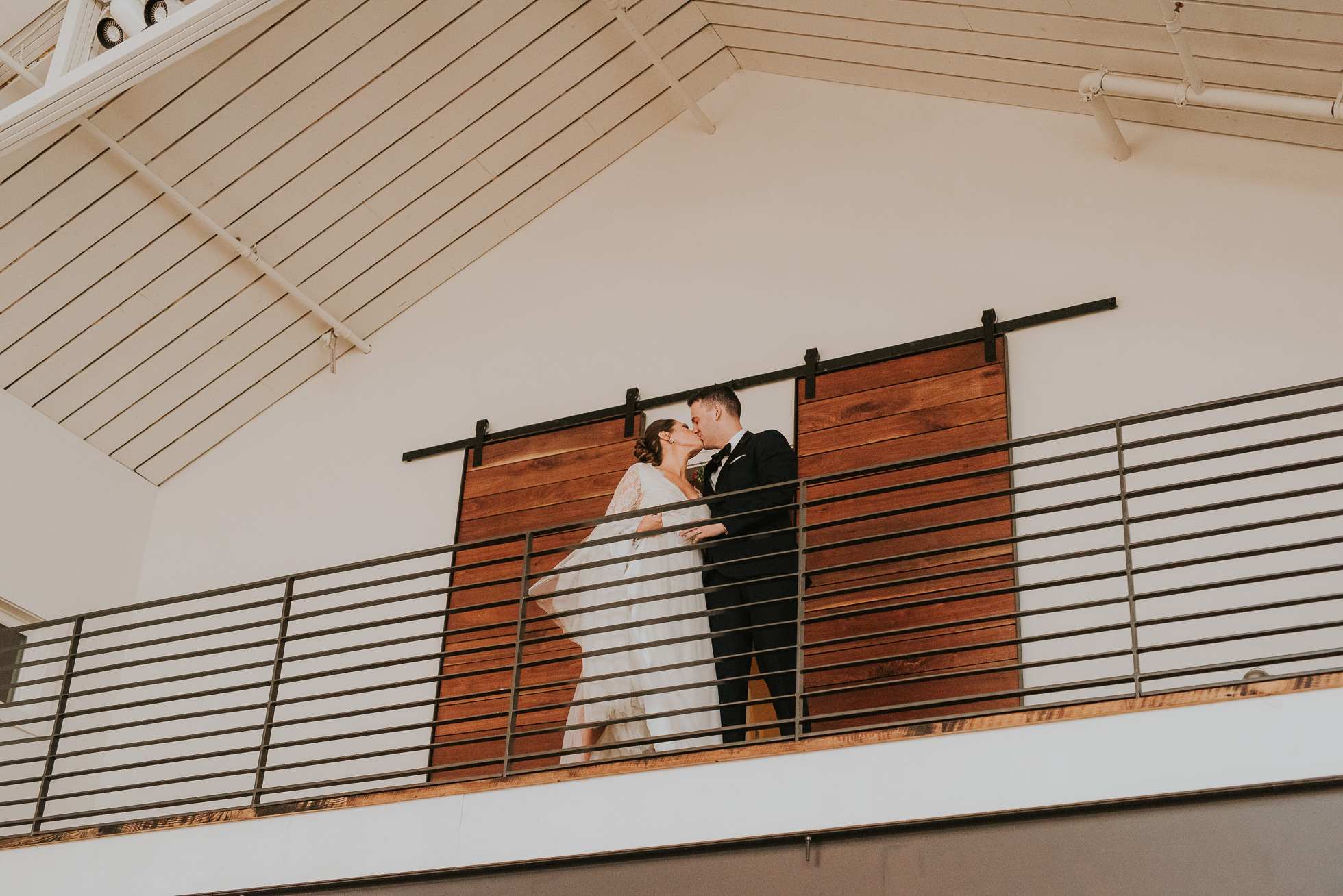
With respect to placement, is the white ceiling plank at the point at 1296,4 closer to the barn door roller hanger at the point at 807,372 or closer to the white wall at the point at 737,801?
the barn door roller hanger at the point at 807,372

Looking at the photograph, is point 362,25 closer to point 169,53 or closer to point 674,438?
point 169,53

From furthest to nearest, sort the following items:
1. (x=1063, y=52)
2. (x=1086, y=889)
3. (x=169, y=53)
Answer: (x=1063, y=52) < (x=169, y=53) < (x=1086, y=889)

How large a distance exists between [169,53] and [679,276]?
280 centimetres

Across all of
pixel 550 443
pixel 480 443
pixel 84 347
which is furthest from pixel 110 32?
pixel 550 443

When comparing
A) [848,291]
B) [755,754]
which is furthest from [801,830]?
[848,291]

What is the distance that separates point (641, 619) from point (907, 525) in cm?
154

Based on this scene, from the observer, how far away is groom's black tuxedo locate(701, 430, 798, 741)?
489 centimetres

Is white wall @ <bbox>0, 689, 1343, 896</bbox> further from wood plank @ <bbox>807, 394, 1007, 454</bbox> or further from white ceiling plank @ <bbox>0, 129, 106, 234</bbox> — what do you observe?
white ceiling plank @ <bbox>0, 129, 106, 234</bbox>

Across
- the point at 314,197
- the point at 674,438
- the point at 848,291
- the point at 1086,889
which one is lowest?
the point at 1086,889

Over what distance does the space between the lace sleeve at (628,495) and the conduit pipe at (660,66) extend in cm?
269

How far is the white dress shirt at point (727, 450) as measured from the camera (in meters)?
5.34

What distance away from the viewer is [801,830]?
412cm

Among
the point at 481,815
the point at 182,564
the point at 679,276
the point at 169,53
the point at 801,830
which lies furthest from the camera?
the point at 182,564

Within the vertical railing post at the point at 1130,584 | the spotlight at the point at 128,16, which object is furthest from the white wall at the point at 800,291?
the spotlight at the point at 128,16
